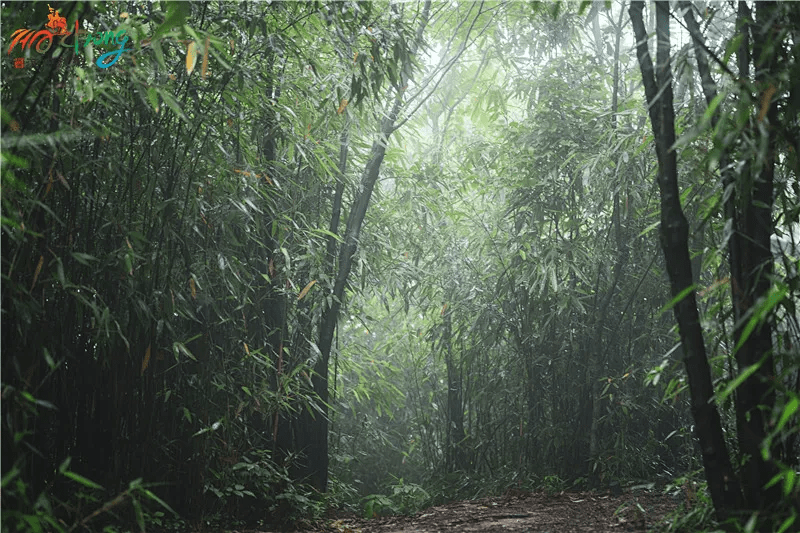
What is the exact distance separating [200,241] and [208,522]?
105 cm

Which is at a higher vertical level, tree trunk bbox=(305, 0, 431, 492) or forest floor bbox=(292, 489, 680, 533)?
tree trunk bbox=(305, 0, 431, 492)

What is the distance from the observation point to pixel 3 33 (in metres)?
1.81

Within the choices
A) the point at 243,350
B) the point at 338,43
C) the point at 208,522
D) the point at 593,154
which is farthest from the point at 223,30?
the point at 593,154

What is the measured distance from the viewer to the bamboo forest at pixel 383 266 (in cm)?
156

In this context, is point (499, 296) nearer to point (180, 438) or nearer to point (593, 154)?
point (593, 154)

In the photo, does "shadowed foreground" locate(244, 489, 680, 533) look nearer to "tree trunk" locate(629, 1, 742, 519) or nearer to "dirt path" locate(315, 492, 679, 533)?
"dirt path" locate(315, 492, 679, 533)

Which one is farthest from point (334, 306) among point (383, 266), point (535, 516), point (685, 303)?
point (685, 303)

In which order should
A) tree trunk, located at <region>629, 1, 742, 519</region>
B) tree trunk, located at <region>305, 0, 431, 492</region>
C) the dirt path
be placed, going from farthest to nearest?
tree trunk, located at <region>305, 0, 431, 492</region> < the dirt path < tree trunk, located at <region>629, 1, 742, 519</region>

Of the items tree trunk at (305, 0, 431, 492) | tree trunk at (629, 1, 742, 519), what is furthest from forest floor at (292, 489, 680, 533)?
tree trunk at (629, 1, 742, 519)

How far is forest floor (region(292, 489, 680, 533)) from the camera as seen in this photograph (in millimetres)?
2457

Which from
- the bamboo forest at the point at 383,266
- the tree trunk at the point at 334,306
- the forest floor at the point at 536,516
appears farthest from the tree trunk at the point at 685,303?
A: the tree trunk at the point at 334,306

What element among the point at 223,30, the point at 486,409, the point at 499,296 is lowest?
the point at 486,409

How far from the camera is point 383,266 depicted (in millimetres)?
4082

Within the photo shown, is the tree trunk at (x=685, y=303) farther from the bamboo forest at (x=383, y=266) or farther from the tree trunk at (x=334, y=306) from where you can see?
the tree trunk at (x=334, y=306)
